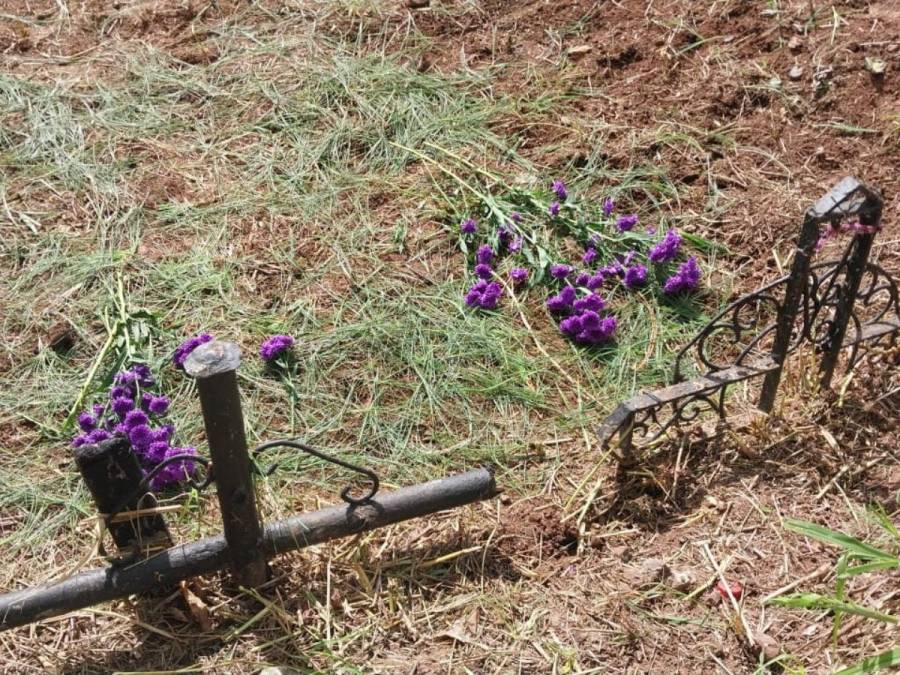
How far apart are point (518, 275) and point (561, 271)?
0.17 metres

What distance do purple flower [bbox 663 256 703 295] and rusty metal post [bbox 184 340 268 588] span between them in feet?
6.02

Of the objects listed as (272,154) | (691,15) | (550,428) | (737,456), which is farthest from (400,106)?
(737,456)

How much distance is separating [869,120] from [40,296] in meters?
3.55

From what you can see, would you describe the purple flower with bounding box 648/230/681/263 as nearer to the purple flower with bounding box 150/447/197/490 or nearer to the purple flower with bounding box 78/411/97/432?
the purple flower with bounding box 150/447/197/490

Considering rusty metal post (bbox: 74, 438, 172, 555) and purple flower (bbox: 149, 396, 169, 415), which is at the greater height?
rusty metal post (bbox: 74, 438, 172, 555)

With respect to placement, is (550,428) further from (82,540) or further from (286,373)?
(82,540)

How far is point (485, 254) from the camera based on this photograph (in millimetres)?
3879

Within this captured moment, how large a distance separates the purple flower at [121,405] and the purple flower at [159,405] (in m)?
0.07

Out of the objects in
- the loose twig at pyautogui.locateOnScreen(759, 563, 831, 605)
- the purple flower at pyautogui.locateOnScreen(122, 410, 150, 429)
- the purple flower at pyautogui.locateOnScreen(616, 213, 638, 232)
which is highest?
the purple flower at pyautogui.locateOnScreen(616, 213, 638, 232)

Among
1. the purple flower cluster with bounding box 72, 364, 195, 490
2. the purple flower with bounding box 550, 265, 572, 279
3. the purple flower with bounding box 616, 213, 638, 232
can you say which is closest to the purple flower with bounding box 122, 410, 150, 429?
the purple flower cluster with bounding box 72, 364, 195, 490

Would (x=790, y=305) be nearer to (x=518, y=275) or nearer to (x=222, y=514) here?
(x=518, y=275)

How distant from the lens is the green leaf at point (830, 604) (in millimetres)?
2449

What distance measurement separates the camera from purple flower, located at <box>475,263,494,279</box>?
12.6 feet

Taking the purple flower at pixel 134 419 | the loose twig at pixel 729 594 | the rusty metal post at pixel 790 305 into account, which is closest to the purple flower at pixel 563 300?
the rusty metal post at pixel 790 305
